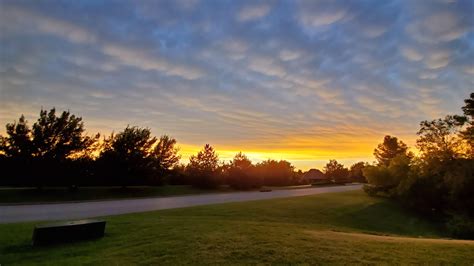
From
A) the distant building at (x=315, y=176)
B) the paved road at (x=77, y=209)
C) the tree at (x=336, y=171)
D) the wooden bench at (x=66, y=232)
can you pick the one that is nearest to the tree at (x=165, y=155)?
the paved road at (x=77, y=209)

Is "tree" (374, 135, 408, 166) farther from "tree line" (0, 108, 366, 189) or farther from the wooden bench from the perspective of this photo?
the wooden bench

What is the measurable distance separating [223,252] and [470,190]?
2841 centimetres

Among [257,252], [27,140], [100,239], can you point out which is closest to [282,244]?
[257,252]

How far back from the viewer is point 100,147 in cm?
3809

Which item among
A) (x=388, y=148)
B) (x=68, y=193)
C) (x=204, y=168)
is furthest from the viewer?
(x=388, y=148)

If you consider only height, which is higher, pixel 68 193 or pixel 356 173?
pixel 356 173

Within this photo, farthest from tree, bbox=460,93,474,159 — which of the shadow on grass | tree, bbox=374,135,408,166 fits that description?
tree, bbox=374,135,408,166

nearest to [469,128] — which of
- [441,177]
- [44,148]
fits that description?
[441,177]

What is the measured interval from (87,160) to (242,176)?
2595 cm

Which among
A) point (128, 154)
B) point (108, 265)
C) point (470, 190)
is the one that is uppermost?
Answer: point (128, 154)

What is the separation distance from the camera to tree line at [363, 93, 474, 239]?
27.9m

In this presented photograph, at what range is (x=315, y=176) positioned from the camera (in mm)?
108438

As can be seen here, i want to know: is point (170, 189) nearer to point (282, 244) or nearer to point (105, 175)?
point (105, 175)

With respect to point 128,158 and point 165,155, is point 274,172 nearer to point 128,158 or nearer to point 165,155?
point 165,155
